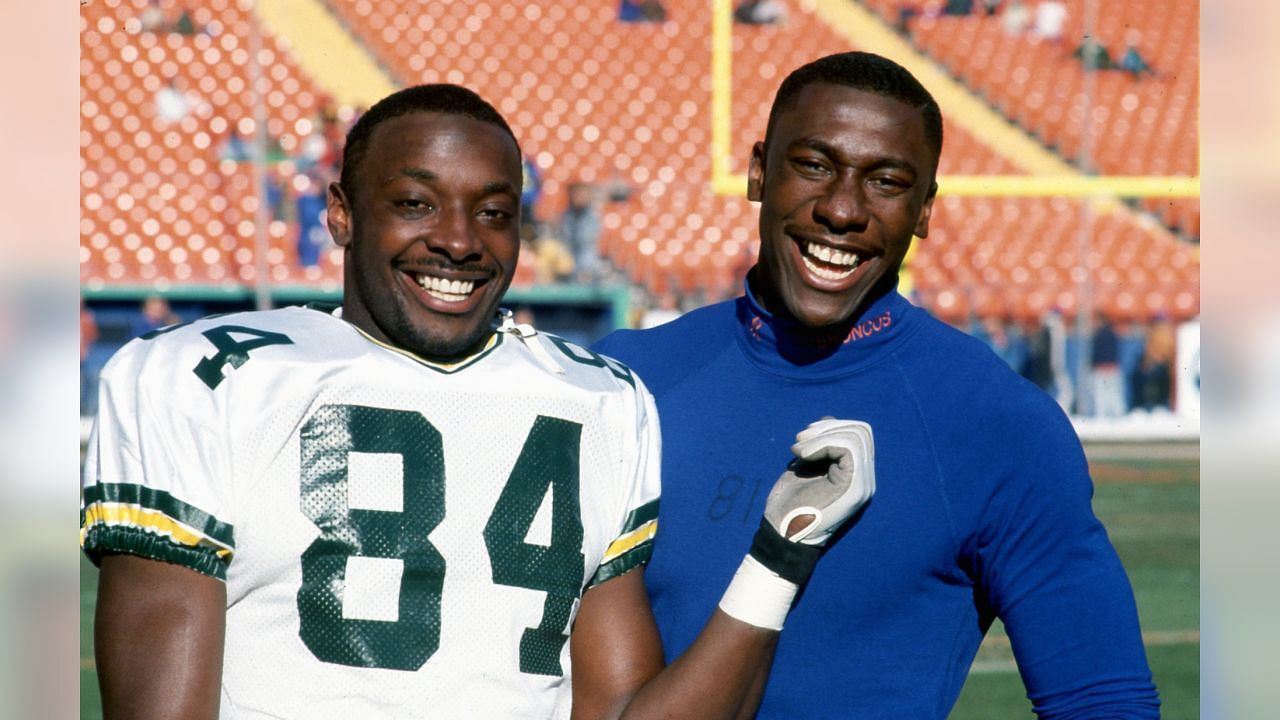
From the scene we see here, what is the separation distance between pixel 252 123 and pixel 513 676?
1100cm

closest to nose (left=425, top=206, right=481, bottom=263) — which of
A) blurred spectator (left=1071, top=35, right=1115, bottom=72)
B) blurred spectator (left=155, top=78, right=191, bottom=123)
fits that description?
blurred spectator (left=155, top=78, right=191, bottom=123)

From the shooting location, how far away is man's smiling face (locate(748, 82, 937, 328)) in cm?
241

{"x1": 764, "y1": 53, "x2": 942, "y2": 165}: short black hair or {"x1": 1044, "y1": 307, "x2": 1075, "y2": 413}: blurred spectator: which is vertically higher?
{"x1": 764, "y1": 53, "x2": 942, "y2": 165}: short black hair

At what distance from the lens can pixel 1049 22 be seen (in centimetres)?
1444

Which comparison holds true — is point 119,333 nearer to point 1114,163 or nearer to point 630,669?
point 1114,163

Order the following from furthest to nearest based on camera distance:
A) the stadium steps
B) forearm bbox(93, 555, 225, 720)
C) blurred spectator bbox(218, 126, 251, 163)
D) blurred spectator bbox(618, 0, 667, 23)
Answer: the stadium steps < blurred spectator bbox(618, 0, 667, 23) < blurred spectator bbox(218, 126, 251, 163) < forearm bbox(93, 555, 225, 720)

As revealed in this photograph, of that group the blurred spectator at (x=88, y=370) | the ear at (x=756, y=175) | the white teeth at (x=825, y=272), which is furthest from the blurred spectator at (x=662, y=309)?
the white teeth at (x=825, y=272)

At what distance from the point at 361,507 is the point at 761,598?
23.2 inches

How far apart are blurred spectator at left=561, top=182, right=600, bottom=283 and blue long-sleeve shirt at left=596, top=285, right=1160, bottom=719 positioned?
10.0m

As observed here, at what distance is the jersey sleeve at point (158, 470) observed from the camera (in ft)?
6.21

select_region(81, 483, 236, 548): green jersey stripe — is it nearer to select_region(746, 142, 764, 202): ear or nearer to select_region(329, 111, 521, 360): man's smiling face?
select_region(329, 111, 521, 360): man's smiling face

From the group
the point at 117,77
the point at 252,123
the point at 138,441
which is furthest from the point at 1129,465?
the point at 138,441

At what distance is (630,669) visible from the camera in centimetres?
219
